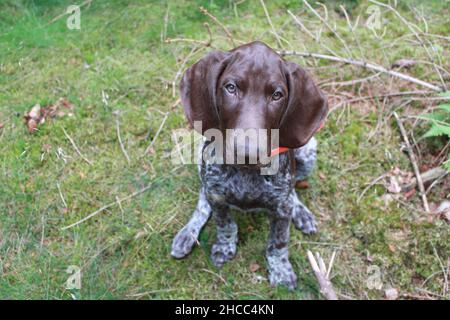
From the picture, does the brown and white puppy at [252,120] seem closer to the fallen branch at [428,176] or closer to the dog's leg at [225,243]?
the dog's leg at [225,243]

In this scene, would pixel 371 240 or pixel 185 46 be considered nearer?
pixel 371 240

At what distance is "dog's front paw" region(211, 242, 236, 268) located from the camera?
369cm

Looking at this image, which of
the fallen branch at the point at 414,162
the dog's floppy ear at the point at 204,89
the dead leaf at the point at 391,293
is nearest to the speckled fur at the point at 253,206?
the dog's floppy ear at the point at 204,89

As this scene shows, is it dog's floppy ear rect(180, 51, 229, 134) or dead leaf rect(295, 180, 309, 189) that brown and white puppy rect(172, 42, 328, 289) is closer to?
dog's floppy ear rect(180, 51, 229, 134)

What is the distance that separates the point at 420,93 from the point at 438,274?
1.89 m

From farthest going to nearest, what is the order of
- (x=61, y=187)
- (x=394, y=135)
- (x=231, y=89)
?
1. (x=394, y=135)
2. (x=61, y=187)
3. (x=231, y=89)

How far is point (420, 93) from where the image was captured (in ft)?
15.2

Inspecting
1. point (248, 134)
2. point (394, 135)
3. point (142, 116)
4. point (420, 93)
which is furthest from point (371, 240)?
point (142, 116)

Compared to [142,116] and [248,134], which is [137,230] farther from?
[248,134]

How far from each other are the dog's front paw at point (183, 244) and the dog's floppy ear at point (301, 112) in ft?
4.19

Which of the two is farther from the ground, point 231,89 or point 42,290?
point 231,89

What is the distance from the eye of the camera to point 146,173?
430 cm

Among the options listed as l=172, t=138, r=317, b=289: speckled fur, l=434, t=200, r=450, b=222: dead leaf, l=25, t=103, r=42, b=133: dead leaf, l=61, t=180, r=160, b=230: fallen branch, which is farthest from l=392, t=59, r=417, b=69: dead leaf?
l=25, t=103, r=42, b=133: dead leaf

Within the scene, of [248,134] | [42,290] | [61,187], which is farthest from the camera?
[61,187]
